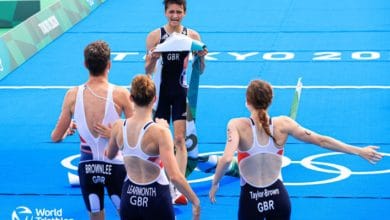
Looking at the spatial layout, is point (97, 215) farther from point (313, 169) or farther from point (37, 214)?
point (313, 169)

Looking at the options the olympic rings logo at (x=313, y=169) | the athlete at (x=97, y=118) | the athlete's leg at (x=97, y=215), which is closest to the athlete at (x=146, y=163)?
the athlete at (x=97, y=118)

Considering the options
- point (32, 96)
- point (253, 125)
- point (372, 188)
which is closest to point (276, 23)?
point (32, 96)

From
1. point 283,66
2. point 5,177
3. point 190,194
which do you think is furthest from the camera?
point 283,66

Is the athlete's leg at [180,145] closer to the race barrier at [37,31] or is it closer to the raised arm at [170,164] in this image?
the raised arm at [170,164]

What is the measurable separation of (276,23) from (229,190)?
993 cm

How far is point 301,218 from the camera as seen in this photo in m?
10.7

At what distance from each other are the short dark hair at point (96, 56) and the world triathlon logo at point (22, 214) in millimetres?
2672

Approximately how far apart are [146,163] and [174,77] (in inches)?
126

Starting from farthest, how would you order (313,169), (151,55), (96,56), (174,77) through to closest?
(313,169) < (174,77) < (151,55) < (96,56)

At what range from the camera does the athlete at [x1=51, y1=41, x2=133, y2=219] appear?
905cm

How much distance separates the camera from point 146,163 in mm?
8211

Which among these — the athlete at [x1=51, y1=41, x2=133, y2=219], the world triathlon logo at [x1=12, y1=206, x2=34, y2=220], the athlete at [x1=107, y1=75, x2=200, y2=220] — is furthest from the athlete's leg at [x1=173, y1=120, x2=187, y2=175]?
the athlete at [x1=107, y1=75, x2=200, y2=220]

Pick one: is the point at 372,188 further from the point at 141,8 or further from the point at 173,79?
the point at 141,8

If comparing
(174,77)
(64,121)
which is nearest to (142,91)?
(64,121)
